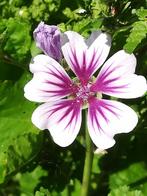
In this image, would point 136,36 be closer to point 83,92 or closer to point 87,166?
point 83,92

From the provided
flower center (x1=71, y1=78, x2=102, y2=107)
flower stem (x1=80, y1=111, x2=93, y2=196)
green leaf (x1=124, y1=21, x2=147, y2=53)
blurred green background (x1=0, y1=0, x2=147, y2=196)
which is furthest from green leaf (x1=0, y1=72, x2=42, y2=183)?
green leaf (x1=124, y1=21, x2=147, y2=53)

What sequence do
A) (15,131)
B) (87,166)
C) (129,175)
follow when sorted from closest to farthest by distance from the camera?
(87,166), (15,131), (129,175)

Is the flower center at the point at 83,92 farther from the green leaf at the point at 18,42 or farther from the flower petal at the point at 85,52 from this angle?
the green leaf at the point at 18,42

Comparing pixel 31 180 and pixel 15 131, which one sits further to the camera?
pixel 31 180

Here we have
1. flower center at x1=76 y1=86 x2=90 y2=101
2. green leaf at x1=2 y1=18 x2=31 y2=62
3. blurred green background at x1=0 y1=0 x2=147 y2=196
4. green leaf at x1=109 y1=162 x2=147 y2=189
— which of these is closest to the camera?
flower center at x1=76 y1=86 x2=90 y2=101

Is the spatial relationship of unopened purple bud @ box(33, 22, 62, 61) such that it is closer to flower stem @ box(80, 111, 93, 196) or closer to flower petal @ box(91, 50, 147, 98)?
flower petal @ box(91, 50, 147, 98)

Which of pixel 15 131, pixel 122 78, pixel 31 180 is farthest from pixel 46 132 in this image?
pixel 122 78

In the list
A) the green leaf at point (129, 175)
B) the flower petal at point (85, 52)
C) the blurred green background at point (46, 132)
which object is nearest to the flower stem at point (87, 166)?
Result: the blurred green background at point (46, 132)
